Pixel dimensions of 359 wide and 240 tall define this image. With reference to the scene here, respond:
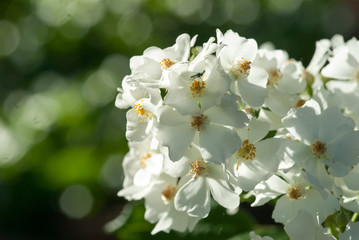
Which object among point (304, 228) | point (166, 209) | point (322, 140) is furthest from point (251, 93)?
point (166, 209)

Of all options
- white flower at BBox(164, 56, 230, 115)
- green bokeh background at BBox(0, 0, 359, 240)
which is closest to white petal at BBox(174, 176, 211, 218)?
white flower at BBox(164, 56, 230, 115)

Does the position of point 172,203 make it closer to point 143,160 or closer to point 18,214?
point 143,160

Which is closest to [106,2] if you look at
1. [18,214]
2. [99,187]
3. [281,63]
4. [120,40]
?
[120,40]

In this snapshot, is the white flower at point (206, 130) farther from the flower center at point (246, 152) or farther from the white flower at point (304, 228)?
the white flower at point (304, 228)

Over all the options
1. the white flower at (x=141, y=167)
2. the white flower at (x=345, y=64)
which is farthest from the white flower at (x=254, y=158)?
the white flower at (x=345, y=64)

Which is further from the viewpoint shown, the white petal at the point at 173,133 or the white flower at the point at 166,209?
the white flower at the point at 166,209
